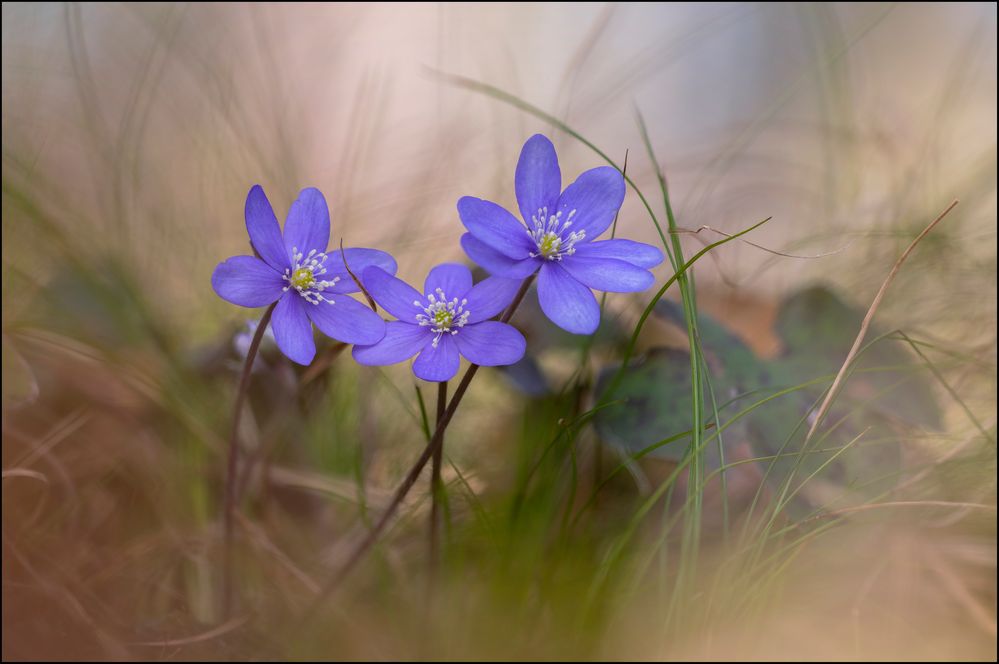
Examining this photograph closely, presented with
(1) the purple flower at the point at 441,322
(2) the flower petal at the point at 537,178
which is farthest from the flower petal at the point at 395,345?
(2) the flower petal at the point at 537,178

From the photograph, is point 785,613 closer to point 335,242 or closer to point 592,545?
point 592,545

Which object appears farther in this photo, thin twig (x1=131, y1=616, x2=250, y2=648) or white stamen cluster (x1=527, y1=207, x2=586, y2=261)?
thin twig (x1=131, y1=616, x2=250, y2=648)

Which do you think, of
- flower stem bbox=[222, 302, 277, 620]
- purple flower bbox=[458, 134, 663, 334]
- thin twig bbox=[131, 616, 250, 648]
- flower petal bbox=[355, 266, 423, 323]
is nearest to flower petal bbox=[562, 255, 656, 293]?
purple flower bbox=[458, 134, 663, 334]

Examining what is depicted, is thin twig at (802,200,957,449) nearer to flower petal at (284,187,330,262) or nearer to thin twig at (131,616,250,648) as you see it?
flower petal at (284,187,330,262)

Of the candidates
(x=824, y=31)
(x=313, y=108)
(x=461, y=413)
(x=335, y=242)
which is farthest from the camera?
(x=313, y=108)

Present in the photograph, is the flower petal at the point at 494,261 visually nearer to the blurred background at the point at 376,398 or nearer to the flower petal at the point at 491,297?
Answer: the flower petal at the point at 491,297

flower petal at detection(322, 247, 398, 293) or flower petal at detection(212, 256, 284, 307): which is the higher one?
flower petal at detection(322, 247, 398, 293)

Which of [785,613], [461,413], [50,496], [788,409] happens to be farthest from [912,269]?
[50,496]
